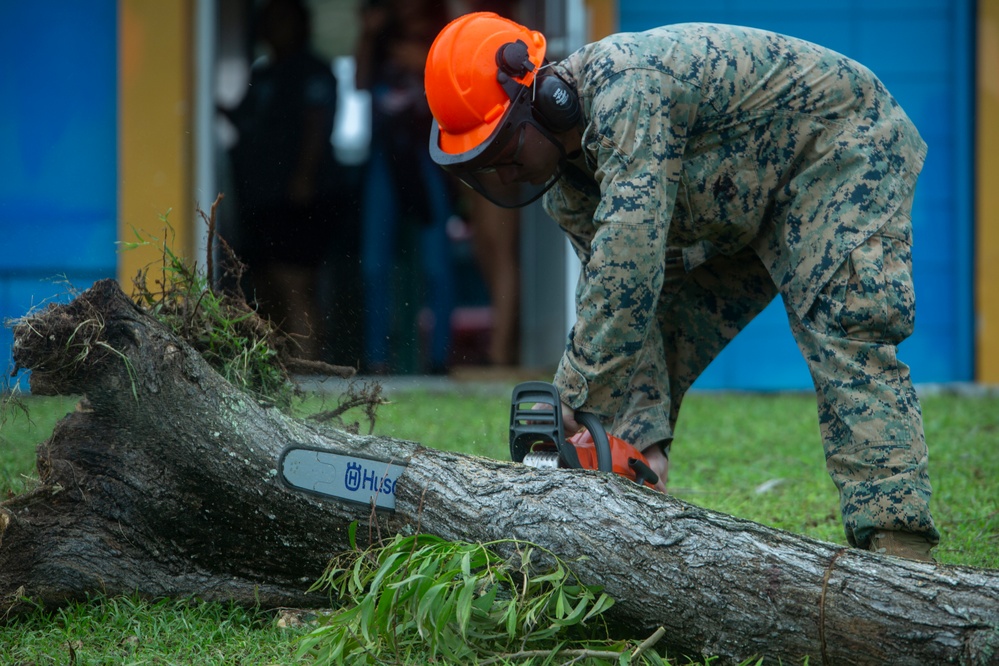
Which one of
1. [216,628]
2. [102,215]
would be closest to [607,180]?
[216,628]

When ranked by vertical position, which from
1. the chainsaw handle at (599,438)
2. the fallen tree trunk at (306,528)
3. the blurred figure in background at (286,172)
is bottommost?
the fallen tree trunk at (306,528)

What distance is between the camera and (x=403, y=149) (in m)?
6.99

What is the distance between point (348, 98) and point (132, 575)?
5.31 meters

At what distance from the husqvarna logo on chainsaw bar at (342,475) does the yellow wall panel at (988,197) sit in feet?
18.1

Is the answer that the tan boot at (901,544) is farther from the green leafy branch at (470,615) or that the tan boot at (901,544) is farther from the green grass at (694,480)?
the green leafy branch at (470,615)

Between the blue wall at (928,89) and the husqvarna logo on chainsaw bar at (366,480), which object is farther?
the blue wall at (928,89)

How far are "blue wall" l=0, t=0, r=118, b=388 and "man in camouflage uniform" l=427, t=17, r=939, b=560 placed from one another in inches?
175

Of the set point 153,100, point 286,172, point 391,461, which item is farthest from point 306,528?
point 153,100

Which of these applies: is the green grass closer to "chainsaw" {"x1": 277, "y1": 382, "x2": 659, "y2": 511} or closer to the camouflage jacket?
"chainsaw" {"x1": 277, "y1": 382, "x2": 659, "y2": 511}

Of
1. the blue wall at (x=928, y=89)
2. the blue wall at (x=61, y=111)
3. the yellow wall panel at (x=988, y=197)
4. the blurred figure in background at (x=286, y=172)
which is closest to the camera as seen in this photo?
the blurred figure in background at (x=286, y=172)

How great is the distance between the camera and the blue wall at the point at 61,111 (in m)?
6.42

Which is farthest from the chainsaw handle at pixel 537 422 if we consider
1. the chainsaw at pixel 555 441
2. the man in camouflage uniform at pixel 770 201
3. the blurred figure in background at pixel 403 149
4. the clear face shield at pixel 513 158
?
the blurred figure in background at pixel 403 149

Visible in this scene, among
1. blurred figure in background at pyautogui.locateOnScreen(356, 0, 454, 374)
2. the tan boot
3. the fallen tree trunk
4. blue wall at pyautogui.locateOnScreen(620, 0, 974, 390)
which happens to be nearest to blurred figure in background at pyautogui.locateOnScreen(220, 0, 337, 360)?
blurred figure in background at pyautogui.locateOnScreen(356, 0, 454, 374)

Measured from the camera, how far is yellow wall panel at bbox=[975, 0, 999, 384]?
6.57 meters
